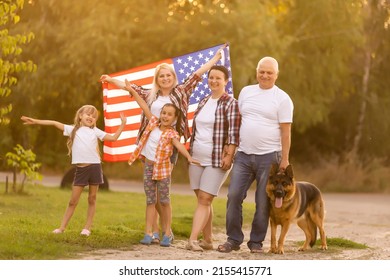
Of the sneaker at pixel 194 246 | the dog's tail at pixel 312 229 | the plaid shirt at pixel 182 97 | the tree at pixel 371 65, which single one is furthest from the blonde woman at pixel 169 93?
the tree at pixel 371 65

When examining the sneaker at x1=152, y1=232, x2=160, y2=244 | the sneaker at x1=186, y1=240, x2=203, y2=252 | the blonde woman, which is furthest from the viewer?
the sneaker at x1=152, y1=232, x2=160, y2=244

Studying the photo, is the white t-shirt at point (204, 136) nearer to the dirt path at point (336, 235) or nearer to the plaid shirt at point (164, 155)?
the plaid shirt at point (164, 155)

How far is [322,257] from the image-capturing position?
9.81 m

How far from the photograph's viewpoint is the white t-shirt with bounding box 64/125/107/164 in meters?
9.92

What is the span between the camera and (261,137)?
30.1ft

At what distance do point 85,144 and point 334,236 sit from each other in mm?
4649

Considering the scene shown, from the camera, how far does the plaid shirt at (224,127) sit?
30.3 feet

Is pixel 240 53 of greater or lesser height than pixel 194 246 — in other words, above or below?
above

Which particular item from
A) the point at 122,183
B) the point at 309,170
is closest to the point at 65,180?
the point at 122,183

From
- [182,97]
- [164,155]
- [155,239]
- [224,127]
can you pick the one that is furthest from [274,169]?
[155,239]

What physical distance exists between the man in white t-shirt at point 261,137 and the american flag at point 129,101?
1.98 metres

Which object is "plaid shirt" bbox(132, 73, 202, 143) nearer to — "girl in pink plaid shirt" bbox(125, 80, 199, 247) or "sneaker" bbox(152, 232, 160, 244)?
"girl in pink plaid shirt" bbox(125, 80, 199, 247)

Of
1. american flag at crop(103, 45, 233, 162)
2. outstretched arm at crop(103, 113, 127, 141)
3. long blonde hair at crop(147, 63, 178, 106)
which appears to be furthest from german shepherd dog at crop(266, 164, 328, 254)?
american flag at crop(103, 45, 233, 162)

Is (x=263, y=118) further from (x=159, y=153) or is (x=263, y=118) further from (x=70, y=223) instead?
(x=70, y=223)
